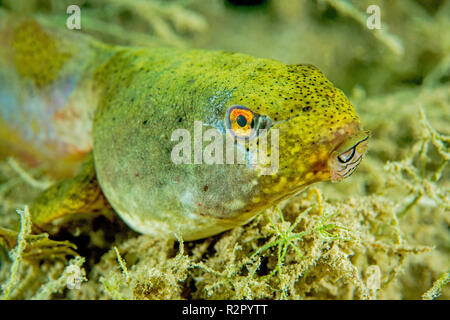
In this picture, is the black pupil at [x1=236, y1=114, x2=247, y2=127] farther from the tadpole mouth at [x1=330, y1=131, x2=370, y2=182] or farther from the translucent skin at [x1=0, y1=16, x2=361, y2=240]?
the tadpole mouth at [x1=330, y1=131, x2=370, y2=182]

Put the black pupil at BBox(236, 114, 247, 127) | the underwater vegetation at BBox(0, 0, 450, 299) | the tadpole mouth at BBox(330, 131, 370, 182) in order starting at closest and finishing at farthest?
the tadpole mouth at BBox(330, 131, 370, 182) < the black pupil at BBox(236, 114, 247, 127) < the underwater vegetation at BBox(0, 0, 450, 299)

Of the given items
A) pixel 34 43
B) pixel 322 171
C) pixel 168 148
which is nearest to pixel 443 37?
pixel 322 171

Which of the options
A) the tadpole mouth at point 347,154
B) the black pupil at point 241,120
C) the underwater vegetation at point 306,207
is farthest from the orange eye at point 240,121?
the underwater vegetation at point 306,207

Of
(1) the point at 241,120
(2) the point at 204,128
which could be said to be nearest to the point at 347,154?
(1) the point at 241,120

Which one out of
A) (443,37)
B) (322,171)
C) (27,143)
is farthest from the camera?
(443,37)

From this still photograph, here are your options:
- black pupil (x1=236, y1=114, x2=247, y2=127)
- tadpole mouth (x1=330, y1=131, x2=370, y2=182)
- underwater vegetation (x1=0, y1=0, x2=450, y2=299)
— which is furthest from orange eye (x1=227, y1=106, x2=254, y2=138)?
underwater vegetation (x1=0, y1=0, x2=450, y2=299)
